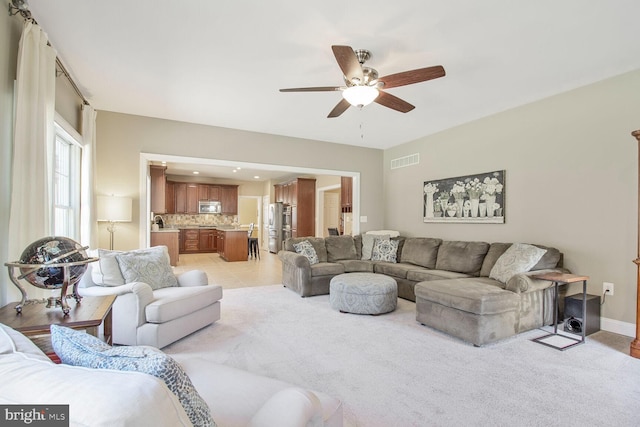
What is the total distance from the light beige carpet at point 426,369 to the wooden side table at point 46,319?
96 cm

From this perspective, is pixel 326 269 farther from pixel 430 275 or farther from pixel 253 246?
pixel 253 246

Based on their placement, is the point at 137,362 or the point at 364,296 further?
the point at 364,296

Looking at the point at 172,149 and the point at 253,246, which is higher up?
the point at 172,149

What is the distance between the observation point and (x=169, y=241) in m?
7.57

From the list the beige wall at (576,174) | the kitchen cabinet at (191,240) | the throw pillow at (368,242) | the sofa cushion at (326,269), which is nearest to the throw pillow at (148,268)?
the sofa cushion at (326,269)

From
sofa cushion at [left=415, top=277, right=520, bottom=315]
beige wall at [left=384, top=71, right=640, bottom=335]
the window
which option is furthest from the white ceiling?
sofa cushion at [left=415, top=277, right=520, bottom=315]

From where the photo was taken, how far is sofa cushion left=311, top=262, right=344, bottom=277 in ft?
16.0

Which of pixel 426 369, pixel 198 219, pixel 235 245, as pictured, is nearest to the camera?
pixel 426 369

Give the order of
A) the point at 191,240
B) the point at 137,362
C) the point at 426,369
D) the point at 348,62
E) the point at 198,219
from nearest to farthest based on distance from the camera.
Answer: the point at 137,362 → the point at 348,62 → the point at 426,369 → the point at 191,240 → the point at 198,219

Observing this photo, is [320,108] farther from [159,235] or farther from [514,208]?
[159,235]

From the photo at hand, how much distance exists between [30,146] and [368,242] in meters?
4.75

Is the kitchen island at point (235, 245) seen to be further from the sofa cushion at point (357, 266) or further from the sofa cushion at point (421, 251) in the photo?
the sofa cushion at point (421, 251)

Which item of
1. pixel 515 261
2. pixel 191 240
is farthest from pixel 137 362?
pixel 191 240

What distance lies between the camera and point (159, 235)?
7484mm
